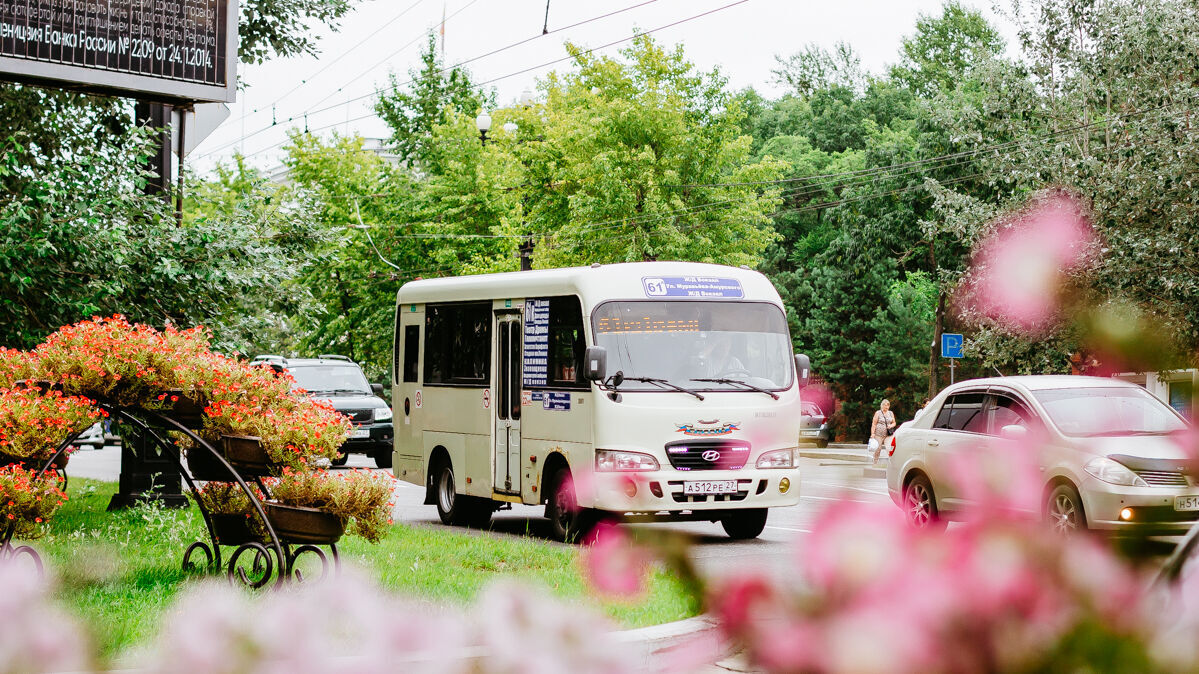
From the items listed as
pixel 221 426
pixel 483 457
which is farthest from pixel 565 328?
pixel 221 426

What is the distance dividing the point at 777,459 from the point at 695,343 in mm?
1462

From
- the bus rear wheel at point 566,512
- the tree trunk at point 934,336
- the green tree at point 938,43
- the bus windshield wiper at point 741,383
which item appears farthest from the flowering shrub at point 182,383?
the green tree at point 938,43

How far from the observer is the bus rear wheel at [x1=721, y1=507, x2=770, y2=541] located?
1460 centimetres

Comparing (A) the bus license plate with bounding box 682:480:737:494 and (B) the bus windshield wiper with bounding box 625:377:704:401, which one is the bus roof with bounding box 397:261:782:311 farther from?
(A) the bus license plate with bounding box 682:480:737:494

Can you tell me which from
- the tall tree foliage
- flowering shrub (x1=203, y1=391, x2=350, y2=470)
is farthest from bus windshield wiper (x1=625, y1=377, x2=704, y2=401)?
flowering shrub (x1=203, y1=391, x2=350, y2=470)

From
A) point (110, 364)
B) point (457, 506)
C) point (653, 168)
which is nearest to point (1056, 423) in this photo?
point (110, 364)

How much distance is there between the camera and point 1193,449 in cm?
123

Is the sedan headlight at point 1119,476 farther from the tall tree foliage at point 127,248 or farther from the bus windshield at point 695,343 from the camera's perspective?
the tall tree foliage at point 127,248

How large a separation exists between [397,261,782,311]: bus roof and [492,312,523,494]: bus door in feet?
1.32

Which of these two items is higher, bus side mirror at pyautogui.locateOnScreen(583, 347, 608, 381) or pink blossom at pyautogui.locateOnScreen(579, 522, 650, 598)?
bus side mirror at pyautogui.locateOnScreen(583, 347, 608, 381)

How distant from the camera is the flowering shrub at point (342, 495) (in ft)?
28.3

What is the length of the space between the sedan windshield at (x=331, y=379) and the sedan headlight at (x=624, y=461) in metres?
14.2

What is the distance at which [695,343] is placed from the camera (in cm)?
1423

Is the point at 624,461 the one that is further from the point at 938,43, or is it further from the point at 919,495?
the point at 938,43
